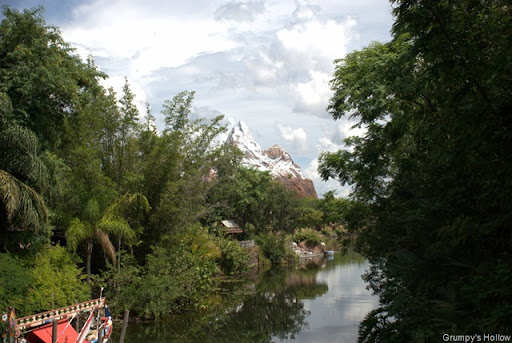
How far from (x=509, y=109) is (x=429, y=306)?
343 centimetres

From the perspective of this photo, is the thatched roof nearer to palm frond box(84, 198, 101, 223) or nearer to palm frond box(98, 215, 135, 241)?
palm frond box(98, 215, 135, 241)

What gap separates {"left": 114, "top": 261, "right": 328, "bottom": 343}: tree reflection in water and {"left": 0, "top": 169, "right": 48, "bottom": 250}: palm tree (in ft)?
14.3

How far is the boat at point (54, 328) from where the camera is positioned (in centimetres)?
789

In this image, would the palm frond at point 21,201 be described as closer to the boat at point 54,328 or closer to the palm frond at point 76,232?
the palm frond at point 76,232

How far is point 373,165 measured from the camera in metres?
13.7

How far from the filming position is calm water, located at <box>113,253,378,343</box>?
1416 centimetres

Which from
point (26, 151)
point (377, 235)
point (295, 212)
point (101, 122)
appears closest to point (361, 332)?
point (377, 235)

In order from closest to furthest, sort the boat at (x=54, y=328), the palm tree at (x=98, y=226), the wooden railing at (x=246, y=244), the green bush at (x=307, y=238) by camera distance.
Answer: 1. the boat at (x=54, y=328)
2. the palm tree at (x=98, y=226)
3. the wooden railing at (x=246, y=244)
4. the green bush at (x=307, y=238)

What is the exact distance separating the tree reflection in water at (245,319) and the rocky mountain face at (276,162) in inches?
2333

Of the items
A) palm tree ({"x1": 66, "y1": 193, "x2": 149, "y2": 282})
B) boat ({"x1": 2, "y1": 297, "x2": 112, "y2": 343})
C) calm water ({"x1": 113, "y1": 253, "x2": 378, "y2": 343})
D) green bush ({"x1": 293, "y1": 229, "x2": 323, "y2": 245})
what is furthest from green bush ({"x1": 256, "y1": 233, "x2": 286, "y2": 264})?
boat ({"x1": 2, "y1": 297, "x2": 112, "y2": 343})

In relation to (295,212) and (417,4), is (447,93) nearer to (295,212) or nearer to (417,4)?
(417,4)

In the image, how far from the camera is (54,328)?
26.9ft

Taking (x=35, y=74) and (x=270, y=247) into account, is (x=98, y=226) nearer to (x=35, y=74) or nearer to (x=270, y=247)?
(x=35, y=74)

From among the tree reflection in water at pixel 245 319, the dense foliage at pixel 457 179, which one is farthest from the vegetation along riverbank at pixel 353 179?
the tree reflection in water at pixel 245 319
